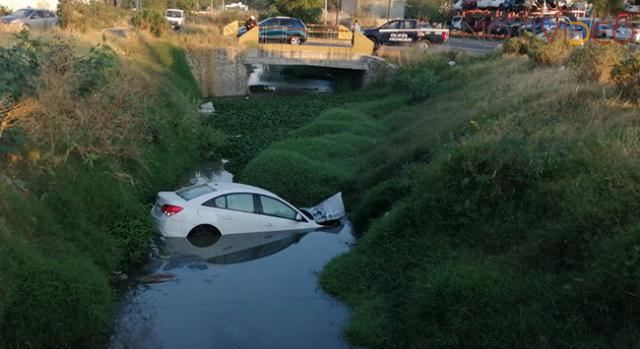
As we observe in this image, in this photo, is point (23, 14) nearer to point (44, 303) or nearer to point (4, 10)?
point (4, 10)

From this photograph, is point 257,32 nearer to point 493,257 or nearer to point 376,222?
point 376,222

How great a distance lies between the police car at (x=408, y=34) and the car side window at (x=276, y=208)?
85.1 feet

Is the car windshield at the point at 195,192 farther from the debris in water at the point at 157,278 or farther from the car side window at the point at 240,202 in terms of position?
the debris in water at the point at 157,278

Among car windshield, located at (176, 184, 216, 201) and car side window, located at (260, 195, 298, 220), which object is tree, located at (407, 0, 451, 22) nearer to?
car side window, located at (260, 195, 298, 220)

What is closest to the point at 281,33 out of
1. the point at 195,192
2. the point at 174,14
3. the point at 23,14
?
the point at 174,14

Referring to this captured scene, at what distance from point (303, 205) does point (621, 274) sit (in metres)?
9.63

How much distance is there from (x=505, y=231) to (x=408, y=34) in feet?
95.7

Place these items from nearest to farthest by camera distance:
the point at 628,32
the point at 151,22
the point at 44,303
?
1. the point at 44,303
2. the point at 628,32
3. the point at 151,22

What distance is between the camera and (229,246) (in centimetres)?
1288

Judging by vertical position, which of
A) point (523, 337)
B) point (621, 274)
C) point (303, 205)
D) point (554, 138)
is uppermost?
point (554, 138)

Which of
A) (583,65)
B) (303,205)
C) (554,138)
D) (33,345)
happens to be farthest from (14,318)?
(583,65)

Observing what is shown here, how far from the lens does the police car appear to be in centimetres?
3747

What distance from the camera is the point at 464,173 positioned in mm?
11094

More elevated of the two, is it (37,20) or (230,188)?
(37,20)
